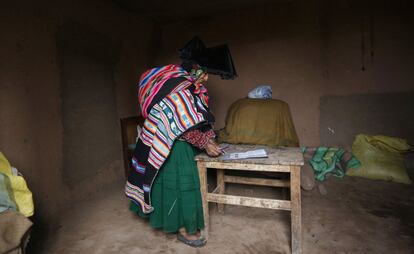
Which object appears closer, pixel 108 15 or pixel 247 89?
pixel 108 15

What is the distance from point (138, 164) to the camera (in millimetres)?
1981

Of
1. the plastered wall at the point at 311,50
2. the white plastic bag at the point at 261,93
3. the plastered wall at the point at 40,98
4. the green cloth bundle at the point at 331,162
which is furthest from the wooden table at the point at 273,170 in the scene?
the plastered wall at the point at 311,50

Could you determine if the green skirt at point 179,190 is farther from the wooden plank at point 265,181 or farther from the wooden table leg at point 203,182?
the wooden plank at point 265,181

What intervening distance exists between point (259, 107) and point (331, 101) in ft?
4.87

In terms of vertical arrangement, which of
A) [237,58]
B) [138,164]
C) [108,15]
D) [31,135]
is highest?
[108,15]

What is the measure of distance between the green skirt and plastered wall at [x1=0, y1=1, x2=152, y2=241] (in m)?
1.12

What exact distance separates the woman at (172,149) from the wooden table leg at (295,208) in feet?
1.72

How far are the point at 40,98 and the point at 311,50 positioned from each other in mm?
3250

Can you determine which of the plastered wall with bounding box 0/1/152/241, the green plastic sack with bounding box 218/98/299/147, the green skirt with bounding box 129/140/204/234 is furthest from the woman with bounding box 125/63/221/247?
the plastered wall with bounding box 0/1/152/241

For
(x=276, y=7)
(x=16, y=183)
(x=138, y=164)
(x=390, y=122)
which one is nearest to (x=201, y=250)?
(x=138, y=164)

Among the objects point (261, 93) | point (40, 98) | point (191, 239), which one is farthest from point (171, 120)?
point (261, 93)

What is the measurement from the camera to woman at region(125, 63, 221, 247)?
5.91 feet

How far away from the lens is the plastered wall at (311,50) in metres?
3.34

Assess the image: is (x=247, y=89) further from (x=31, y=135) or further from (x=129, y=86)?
(x=31, y=135)
